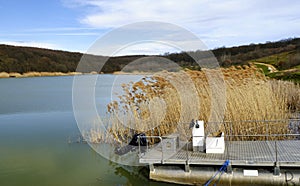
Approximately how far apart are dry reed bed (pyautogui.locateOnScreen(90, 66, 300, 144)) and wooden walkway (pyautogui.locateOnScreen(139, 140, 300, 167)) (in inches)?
27.3

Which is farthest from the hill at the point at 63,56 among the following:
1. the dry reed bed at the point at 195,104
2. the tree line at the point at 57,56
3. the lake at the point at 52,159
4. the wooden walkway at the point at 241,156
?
the wooden walkway at the point at 241,156

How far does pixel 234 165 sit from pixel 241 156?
0.35 meters

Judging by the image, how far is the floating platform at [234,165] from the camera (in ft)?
21.2

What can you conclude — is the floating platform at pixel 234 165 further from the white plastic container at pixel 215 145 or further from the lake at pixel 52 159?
the lake at pixel 52 159

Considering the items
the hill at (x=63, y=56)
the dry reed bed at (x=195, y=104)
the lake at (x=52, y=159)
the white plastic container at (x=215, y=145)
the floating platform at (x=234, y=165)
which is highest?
the hill at (x=63, y=56)

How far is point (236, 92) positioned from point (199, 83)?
1.12 metres

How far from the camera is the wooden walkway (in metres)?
6.58

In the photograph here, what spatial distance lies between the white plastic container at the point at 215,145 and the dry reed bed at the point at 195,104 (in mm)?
1128

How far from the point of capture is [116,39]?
8328 mm

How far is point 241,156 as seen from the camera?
6.93m

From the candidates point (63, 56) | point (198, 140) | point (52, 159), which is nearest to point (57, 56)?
point (63, 56)

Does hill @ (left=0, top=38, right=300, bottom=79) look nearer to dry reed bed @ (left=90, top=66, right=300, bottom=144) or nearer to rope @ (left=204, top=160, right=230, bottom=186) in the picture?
dry reed bed @ (left=90, top=66, right=300, bottom=144)

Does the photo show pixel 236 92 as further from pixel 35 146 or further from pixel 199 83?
pixel 35 146

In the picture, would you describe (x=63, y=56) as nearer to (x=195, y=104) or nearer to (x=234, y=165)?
(x=195, y=104)
